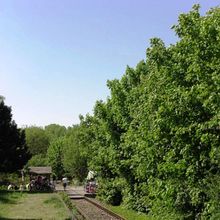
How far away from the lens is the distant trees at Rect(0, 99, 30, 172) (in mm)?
60906

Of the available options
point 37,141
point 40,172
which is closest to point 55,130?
point 37,141

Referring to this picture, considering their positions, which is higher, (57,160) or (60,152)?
(60,152)

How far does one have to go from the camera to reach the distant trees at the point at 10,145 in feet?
200

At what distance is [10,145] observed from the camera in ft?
203

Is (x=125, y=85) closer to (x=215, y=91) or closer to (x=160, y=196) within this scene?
(x=160, y=196)

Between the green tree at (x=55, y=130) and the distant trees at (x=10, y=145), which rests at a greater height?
the green tree at (x=55, y=130)

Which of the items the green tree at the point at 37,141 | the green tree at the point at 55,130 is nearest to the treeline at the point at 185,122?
the green tree at the point at 37,141

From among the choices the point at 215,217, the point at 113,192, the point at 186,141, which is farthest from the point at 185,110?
the point at 113,192

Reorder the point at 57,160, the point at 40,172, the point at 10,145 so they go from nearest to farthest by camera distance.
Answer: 1. the point at 10,145
2. the point at 40,172
3. the point at 57,160

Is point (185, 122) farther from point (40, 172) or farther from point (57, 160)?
point (57, 160)

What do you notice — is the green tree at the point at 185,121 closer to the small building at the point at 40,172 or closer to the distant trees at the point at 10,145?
the distant trees at the point at 10,145

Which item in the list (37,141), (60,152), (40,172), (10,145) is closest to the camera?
(10,145)

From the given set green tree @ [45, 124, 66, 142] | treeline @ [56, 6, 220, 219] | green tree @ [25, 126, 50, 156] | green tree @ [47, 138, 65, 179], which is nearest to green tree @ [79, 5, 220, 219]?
treeline @ [56, 6, 220, 219]

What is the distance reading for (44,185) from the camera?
64812 mm
